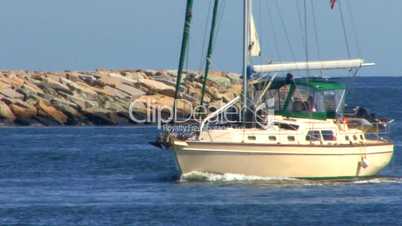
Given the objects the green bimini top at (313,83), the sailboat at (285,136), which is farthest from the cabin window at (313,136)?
the green bimini top at (313,83)

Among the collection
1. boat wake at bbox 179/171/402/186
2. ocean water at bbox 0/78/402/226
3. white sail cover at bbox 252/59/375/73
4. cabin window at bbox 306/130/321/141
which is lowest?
ocean water at bbox 0/78/402/226

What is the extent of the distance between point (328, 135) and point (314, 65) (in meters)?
2.78

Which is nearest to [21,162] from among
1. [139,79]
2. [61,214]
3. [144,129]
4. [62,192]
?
[62,192]

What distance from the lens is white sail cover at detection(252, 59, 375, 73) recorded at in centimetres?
5083

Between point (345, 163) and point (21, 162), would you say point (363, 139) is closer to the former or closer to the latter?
point (345, 163)

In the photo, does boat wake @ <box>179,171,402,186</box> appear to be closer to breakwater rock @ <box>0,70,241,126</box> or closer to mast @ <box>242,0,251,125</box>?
mast @ <box>242,0,251,125</box>

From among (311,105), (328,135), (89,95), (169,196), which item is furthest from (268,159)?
(89,95)

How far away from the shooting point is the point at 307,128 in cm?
4931

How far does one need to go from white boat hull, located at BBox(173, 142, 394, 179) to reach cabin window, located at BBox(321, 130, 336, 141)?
1.63 feet

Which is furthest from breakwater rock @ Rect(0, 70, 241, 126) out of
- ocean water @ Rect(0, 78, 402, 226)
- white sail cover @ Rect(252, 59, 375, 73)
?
white sail cover @ Rect(252, 59, 375, 73)

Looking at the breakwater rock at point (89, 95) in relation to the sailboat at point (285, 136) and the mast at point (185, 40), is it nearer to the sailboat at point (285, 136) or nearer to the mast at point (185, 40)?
the mast at point (185, 40)

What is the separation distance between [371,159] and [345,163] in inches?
50.7

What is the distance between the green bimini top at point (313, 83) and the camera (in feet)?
167

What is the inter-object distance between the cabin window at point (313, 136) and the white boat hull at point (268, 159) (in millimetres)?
418
